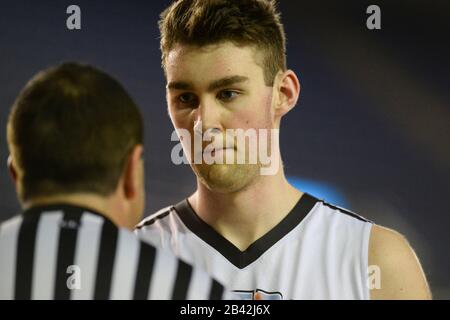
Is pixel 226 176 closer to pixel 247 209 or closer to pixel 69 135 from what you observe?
pixel 247 209

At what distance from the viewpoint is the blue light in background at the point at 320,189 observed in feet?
6.23

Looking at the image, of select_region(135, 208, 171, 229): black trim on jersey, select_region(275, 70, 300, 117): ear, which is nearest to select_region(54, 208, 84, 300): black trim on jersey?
select_region(135, 208, 171, 229): black trim on jersey

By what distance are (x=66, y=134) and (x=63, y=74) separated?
0.11 meters

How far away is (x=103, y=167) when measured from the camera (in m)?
1.09

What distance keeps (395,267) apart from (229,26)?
0.70 m

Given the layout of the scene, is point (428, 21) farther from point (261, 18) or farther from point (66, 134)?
point (66, 134)

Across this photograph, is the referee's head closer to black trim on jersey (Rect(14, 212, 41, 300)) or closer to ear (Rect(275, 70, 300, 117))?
black trim on jersey (Rect(14, 212, 41, 300))

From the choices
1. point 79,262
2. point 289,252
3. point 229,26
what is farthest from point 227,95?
point 79,262

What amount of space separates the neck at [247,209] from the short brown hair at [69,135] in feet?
1.94

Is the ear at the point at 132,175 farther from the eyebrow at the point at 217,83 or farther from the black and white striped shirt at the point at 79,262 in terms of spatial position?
the eyebrow at the point at 217,83

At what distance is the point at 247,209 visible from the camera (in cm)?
168

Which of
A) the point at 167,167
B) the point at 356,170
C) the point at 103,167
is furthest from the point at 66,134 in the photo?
the point at 356,170

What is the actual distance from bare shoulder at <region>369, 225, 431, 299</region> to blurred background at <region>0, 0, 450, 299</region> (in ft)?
0.70

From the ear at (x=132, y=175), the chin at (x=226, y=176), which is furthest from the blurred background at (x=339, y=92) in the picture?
the ear at (x=132, y=175)
